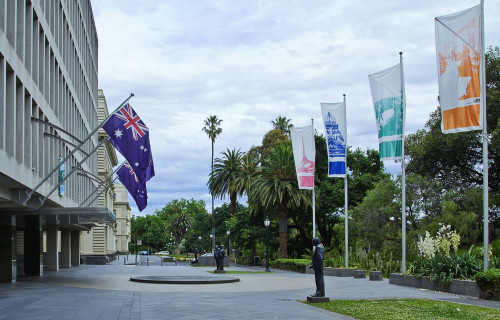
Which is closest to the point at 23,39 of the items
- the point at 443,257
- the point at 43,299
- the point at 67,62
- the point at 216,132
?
the point at 43,299

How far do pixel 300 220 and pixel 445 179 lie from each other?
1550 centimetres

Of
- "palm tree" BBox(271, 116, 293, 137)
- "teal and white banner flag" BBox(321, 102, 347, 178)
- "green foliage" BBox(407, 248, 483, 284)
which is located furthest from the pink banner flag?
"palm tree" BBox(271, 116, 293, 137)

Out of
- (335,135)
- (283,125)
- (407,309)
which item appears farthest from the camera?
(283,125)

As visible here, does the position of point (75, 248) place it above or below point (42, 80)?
below

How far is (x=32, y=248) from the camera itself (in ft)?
106

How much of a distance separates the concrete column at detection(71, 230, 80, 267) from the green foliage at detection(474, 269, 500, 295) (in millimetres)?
42357

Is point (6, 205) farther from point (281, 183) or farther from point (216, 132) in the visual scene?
point (216, 132)

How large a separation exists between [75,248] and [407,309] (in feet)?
145

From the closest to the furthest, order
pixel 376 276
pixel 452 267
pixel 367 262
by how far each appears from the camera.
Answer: pixel 452 267
pixel 376 276
pixel 367 262

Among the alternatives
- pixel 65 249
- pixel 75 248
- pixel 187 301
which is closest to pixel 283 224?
pixel 65 249

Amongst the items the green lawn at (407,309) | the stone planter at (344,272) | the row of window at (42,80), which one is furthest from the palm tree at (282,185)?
the green lawn at (407,309)

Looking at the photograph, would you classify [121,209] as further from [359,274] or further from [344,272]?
[359,274]

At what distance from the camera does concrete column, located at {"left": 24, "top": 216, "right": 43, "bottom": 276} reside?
105 feet

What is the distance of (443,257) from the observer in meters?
22.0
